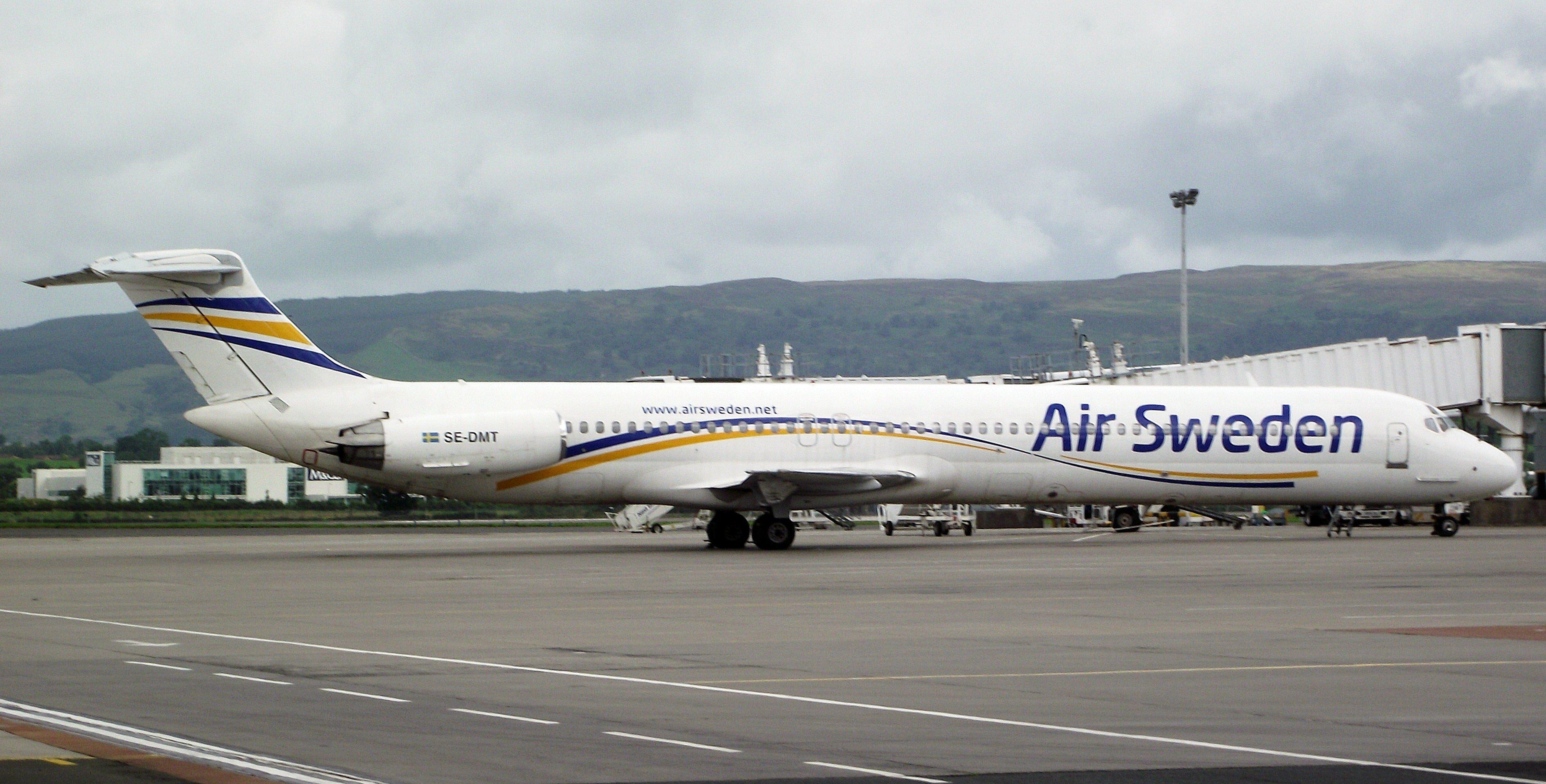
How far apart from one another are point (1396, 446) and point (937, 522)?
15005 millimetres

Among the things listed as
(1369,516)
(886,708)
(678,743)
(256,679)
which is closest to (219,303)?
(256,679)

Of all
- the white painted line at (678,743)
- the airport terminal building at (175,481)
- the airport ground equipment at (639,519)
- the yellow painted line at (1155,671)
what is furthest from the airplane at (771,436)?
the airport terminal building at (175,481)

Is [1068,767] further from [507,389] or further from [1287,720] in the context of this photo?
[507,389]

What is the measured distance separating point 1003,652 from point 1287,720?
13.7ft

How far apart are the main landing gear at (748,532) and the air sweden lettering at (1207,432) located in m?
6.13

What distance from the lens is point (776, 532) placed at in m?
34.8

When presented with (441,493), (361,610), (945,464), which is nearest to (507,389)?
(441,493)

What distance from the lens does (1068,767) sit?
353 inches

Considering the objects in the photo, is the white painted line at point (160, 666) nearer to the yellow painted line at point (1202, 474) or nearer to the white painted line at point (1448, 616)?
the white painted line at point (1448, 616)

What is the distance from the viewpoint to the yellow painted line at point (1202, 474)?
119 feet

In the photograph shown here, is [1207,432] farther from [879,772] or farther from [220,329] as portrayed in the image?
[879,772]

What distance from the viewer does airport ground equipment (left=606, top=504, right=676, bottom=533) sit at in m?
51.0

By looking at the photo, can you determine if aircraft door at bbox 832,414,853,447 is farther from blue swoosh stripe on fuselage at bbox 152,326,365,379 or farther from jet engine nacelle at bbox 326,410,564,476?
blue swoosh stripe on fuselage at bbox 152,326,365,379

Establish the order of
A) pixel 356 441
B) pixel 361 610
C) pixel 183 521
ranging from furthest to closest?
pixel 183 521 → pixel 356 441 → pixel 361 610
